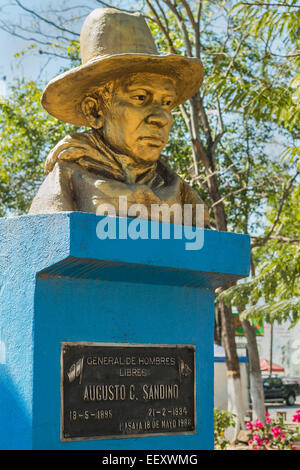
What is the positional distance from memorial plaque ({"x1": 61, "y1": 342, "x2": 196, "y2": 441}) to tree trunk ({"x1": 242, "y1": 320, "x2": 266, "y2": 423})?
905 centimetres

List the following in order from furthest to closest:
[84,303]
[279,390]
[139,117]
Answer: [279,390], [139,117], [84,303]

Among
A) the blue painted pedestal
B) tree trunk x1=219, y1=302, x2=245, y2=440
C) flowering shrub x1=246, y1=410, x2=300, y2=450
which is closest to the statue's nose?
the blue painted pedestal

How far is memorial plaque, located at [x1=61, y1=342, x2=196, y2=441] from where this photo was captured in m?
3.51

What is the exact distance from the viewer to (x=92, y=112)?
4148 millimetres

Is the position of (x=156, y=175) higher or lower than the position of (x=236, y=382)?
higher

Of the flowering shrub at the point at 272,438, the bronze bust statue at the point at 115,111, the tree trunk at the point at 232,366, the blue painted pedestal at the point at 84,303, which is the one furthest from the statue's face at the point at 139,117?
the tree trunk at the point at 232,366

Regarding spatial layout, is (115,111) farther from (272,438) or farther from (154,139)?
(272,438)

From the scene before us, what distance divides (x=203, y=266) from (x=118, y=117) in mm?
973

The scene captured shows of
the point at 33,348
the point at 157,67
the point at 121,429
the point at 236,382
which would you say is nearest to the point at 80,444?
the point at 121,429

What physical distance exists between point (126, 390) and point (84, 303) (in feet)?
1.65

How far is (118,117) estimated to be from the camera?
3984 millimetres

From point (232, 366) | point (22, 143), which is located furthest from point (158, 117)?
point (22, 143)
